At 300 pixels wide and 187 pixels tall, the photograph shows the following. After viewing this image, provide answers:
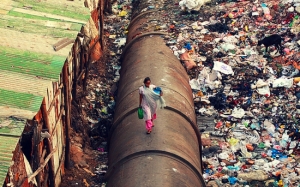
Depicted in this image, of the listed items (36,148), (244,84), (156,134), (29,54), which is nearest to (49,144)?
(36,148)

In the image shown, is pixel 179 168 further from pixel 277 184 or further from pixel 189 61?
pixel 189 61

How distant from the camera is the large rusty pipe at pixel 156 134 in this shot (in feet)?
24.8

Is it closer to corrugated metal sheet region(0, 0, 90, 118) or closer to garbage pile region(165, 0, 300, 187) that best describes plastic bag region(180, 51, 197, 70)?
garbage pile region(165, 0, 300, 187)

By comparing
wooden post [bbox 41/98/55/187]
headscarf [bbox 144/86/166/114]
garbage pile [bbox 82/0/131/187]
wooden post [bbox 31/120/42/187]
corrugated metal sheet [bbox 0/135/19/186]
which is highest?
garbage pile [bbox 82/0/131/187]

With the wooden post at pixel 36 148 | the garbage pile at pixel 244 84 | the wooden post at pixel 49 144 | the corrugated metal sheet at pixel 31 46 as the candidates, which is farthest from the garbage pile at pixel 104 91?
the corrugated metal sheet at pixel 31 46

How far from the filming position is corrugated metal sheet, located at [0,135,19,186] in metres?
5.25

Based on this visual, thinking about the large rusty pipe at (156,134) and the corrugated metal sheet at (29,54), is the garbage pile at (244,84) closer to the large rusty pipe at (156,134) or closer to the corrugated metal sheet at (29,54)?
the large rusty pipe at (156,134)

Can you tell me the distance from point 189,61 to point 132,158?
167 inches

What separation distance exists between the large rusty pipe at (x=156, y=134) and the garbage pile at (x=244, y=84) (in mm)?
755

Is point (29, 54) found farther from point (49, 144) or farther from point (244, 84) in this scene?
point (244, 84)

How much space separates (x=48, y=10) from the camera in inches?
348

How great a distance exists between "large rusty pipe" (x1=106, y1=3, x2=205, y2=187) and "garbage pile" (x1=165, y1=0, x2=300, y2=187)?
755 millimetres

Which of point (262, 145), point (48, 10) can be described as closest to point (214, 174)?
point (262, 145)

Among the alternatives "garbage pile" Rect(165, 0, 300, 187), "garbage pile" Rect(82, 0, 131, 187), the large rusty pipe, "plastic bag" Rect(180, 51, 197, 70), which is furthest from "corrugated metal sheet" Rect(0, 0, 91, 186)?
"garbage pile" Rect(165, 0, 300, 187)
